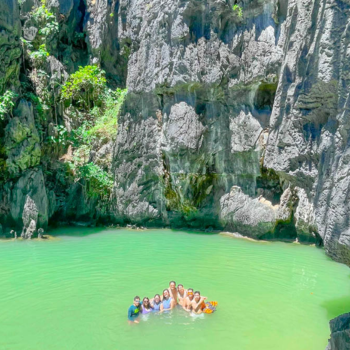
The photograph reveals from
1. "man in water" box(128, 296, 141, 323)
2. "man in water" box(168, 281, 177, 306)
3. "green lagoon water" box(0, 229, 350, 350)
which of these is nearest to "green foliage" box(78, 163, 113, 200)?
"green lagoon water" box(0, 229, 350, 350)

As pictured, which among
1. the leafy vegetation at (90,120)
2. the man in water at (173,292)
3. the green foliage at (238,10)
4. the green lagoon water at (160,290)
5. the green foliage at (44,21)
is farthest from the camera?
the green foliage at (44,21)

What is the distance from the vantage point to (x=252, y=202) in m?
14.2

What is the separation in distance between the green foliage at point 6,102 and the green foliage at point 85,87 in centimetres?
335

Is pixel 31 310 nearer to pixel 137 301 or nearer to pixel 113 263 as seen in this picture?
pixel 137 301

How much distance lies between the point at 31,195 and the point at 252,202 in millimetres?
8315

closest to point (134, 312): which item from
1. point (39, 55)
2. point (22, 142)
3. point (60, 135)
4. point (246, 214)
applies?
point (246, 214)

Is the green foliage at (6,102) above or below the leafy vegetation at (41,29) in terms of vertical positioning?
below

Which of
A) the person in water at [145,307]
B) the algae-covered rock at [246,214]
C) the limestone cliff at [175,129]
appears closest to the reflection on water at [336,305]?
the person in water at [145,307]

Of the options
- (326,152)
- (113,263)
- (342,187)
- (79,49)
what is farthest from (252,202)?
(79,49)

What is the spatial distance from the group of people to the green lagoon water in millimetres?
154

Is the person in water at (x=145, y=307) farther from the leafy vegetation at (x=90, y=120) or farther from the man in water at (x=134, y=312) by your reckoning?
the leafy vegetation at (x=90, y=120)

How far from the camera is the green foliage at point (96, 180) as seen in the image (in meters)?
16.3

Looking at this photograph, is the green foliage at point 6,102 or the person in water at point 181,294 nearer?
the person in water at point 181,294

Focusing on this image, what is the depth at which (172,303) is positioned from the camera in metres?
6.97
